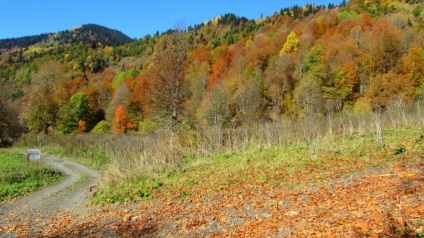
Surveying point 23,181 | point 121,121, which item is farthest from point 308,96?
point 23,181

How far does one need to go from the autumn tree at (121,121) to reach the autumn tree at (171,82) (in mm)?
49246

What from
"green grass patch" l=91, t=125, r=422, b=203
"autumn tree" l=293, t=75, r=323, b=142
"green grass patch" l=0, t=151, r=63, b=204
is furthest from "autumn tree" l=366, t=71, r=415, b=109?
"green grass patch" l=0, t=151, r=63, b=204

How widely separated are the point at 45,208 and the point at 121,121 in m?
59.4

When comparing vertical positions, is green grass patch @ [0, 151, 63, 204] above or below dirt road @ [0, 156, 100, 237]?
above

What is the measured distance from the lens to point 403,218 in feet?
14.8

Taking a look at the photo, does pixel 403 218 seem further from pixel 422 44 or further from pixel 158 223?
pixel 422 44

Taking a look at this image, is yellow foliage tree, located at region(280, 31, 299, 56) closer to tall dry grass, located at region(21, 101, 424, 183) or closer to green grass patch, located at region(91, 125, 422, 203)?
tall dry grass, located at region(21, 101, 424, 183)

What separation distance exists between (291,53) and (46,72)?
219ft

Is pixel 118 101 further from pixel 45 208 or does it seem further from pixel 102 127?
pixel 45 208

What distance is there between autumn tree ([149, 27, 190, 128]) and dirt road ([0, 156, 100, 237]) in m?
6.35

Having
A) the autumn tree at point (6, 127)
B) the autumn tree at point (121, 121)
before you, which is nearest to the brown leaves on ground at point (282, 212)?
the autumn tree at point (6, 127)

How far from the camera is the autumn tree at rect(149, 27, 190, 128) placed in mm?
21516

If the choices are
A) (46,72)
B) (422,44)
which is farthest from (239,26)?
(422,44)

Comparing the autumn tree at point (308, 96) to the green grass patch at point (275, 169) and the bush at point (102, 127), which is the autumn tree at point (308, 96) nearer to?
the green grass patch at point (275, 169)
